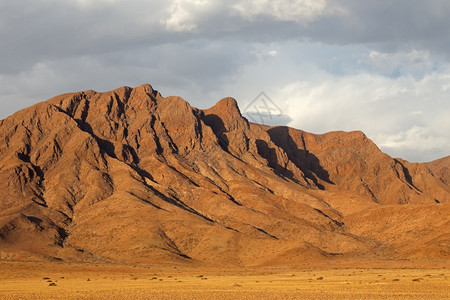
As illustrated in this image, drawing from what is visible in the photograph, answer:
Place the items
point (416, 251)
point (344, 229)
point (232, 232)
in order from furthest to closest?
point (344, 229), point (232, 232), point (416, 251)

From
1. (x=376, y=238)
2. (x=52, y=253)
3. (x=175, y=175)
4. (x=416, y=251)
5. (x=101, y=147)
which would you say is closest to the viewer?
(x=416, y=251)

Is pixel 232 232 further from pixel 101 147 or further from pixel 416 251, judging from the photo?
pixel 101 147

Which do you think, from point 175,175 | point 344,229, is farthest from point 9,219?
point 344,229

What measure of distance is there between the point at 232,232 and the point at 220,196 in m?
29.9

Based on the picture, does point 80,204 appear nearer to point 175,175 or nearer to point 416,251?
point 175,175

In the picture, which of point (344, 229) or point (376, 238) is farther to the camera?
point (344, 229)

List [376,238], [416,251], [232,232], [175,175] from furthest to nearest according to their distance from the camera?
[175,175], [376,238], [232,232], [416,251]

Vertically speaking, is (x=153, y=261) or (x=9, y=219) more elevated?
(x=9, y=219)

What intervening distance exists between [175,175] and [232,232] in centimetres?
4466

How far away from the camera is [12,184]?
16625 cm

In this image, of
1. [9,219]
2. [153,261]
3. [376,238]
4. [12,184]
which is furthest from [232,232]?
[12,184]

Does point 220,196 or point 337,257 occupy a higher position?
point 220,196

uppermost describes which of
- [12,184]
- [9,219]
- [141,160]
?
[141,160]

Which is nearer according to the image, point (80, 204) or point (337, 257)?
point (337, 257)
